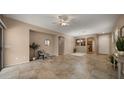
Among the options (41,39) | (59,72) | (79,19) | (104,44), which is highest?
(79,19)

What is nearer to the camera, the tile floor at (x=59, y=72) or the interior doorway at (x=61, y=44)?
the tile floor at (x=59, y=72)

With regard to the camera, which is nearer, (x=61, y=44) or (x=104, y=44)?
(x=104, y=44)

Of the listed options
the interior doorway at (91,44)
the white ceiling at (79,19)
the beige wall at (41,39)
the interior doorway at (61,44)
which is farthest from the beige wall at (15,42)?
the interior doorway at (91,44)

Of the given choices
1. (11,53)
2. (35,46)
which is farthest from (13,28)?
(35,46)

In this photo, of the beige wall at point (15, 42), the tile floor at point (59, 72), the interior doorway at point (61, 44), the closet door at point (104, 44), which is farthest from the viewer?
the interior doorway at point (61, 44)

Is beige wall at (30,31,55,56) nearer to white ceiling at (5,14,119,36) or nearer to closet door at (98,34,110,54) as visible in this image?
white ceiling at (5,14,119,36)

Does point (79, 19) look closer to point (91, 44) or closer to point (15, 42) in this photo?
point (15, 42)

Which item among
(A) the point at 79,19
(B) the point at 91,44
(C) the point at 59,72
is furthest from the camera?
(B) the point at 91,44

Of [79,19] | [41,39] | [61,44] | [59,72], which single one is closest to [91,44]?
[61,44]

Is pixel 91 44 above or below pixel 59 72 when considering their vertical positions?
above

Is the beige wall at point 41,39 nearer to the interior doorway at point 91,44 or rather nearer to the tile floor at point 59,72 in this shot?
the tile floor at point 59,72
